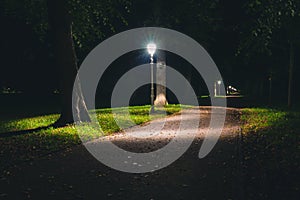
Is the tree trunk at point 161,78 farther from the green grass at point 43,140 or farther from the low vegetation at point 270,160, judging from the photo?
the low vegetation at point 270,160

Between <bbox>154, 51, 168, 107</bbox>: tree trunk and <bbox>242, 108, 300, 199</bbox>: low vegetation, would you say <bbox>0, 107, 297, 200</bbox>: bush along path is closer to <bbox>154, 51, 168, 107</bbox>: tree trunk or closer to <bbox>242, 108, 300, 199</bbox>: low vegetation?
<bbox>242, 108, 300, 199</bbox>: low vegetation

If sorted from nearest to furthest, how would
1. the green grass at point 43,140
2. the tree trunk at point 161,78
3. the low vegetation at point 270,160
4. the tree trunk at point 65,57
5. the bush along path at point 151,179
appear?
the bush along path at point 151,179
the low vegetation at point 270,160
the green grass at point 43,140
the tree trunk at point 65,57
the tree trunk at point 161,78

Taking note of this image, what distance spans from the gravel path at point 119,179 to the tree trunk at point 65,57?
6.12 m

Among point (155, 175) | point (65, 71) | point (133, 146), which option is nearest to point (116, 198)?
point (155, 175)

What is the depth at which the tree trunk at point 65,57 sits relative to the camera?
52.2 feet

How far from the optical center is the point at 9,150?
35.0ft

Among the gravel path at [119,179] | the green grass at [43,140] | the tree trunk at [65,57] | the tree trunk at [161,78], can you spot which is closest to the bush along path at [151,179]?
the gravel path at [119,179]

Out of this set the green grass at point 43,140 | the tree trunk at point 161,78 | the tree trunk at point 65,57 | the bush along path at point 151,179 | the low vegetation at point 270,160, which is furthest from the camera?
the tree trunk at point 161,78

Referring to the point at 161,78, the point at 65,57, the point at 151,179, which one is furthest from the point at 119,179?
the point at 161,78

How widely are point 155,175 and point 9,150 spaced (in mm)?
5208

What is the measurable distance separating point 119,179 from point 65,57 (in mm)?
10123

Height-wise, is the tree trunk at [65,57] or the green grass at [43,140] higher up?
the tree trunk at [65,57]

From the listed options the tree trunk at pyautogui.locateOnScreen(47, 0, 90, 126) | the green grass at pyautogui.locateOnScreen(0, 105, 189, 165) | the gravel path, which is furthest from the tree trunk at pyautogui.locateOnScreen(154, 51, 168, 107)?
the gravel path

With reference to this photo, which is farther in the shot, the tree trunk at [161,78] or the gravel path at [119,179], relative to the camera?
the tree trunk at [161,78]
